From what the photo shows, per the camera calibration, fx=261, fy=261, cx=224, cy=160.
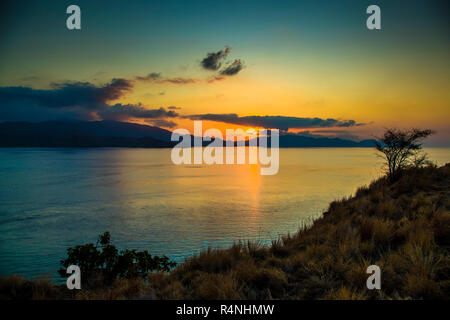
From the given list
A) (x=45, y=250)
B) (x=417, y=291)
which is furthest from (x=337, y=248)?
(x=45, y=250)

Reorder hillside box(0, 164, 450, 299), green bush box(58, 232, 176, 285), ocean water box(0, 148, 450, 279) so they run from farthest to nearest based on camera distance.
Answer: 1. ocean water box(0, 148, 450, 279)
2. green bush box(58, 232, 176, 285)
3. hillside box(0, 164, 450, 299)

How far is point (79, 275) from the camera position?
22.0ft

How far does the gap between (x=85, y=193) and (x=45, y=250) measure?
16741 mm

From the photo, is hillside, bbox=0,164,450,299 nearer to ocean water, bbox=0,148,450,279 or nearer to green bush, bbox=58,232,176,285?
green bush, bbox=58,232,176,285

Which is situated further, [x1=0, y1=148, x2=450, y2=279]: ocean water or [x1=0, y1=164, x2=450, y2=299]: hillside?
[x1=0, y1=148, x2=450, y2=279]: ocean water

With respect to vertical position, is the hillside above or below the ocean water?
above

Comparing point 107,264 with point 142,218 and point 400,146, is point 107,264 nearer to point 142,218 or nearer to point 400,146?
point 142,218

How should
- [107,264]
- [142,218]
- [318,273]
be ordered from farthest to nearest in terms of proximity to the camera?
1. [142,218]
2. [107,264]
3. [318,273]

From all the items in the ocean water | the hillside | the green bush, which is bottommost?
the ocean water

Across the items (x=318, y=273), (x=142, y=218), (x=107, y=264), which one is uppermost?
(x=318, y=273)

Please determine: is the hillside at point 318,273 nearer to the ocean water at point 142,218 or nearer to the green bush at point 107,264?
the green bush at point 107,264

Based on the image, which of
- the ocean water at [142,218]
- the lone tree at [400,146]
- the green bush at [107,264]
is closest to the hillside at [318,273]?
the green bush at [107,264]

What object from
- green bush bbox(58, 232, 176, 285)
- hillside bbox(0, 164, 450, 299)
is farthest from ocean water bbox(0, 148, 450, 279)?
hillside bbox(0, 164, 450, 299)

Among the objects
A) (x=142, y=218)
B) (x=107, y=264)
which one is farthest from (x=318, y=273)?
(x=142, y=218)
